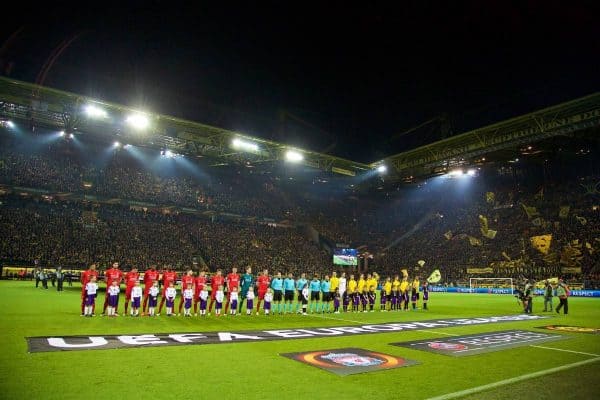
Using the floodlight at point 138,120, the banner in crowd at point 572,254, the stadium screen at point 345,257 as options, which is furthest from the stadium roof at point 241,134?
the stadium screen at point 345,257

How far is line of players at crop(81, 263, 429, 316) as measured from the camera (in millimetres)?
13859

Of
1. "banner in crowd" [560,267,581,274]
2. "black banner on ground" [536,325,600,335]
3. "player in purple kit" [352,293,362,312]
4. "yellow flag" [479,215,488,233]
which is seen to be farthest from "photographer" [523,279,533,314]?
"yellow flag" [479,215,488,233]

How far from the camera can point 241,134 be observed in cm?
3023

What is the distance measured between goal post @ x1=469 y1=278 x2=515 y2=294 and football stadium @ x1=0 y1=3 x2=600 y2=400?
22 cm

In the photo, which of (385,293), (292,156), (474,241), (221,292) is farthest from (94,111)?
(474,241)

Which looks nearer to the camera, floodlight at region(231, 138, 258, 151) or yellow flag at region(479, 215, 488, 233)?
floodlight at region(231, 138, 258, 151)

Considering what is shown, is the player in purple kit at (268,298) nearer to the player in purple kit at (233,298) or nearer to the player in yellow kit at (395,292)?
the player in purple kit at (233,298)

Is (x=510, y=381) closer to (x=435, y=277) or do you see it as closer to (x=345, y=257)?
(x=435, y=277)

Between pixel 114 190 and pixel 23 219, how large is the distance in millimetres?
8916

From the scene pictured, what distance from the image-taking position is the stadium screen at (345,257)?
158 ft

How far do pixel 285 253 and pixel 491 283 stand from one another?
70.2 ft

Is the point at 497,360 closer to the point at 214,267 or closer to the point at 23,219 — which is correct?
the point at 214,267

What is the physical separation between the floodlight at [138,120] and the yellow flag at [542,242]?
124 ft

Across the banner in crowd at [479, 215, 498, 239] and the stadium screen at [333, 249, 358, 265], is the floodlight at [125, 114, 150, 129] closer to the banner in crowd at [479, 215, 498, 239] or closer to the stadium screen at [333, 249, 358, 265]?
the stadium screen at [333, 249, 358, 265]
